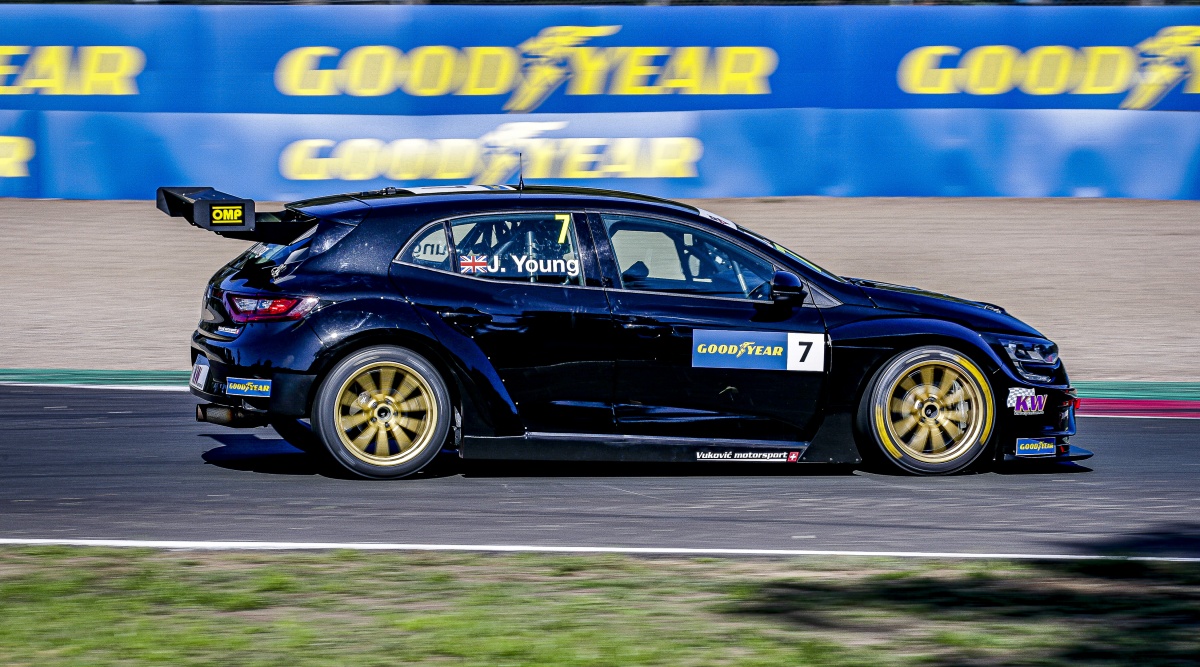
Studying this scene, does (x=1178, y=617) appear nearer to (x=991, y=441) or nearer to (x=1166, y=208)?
(x=991, y=441)

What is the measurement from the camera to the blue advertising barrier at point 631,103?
61.7 ft

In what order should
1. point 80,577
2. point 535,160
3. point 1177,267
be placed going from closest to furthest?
point 80,577
point 1177,267
point 535,160

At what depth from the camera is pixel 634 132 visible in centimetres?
1883

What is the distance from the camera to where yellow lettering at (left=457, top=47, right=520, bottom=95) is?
61.9 feet

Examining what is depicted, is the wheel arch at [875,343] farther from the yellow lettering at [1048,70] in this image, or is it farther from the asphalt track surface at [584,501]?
the yellow lettering at [1048,70]

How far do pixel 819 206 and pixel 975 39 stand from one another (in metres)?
2.63

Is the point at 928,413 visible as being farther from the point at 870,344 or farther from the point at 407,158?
the point at 407,158

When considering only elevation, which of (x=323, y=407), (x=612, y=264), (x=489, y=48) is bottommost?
(x=323, y=407)

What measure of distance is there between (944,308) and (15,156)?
1369 cm

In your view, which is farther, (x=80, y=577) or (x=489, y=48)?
(x=489, y=48)

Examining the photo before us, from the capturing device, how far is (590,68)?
19.0m

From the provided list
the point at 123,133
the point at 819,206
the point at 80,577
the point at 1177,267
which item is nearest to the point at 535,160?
the point at 819,206

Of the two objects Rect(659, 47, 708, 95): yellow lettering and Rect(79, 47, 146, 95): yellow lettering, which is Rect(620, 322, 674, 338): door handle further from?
Rect(79, 47, 146, 95): yellow lettering

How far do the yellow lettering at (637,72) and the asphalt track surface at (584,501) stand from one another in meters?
10.3
